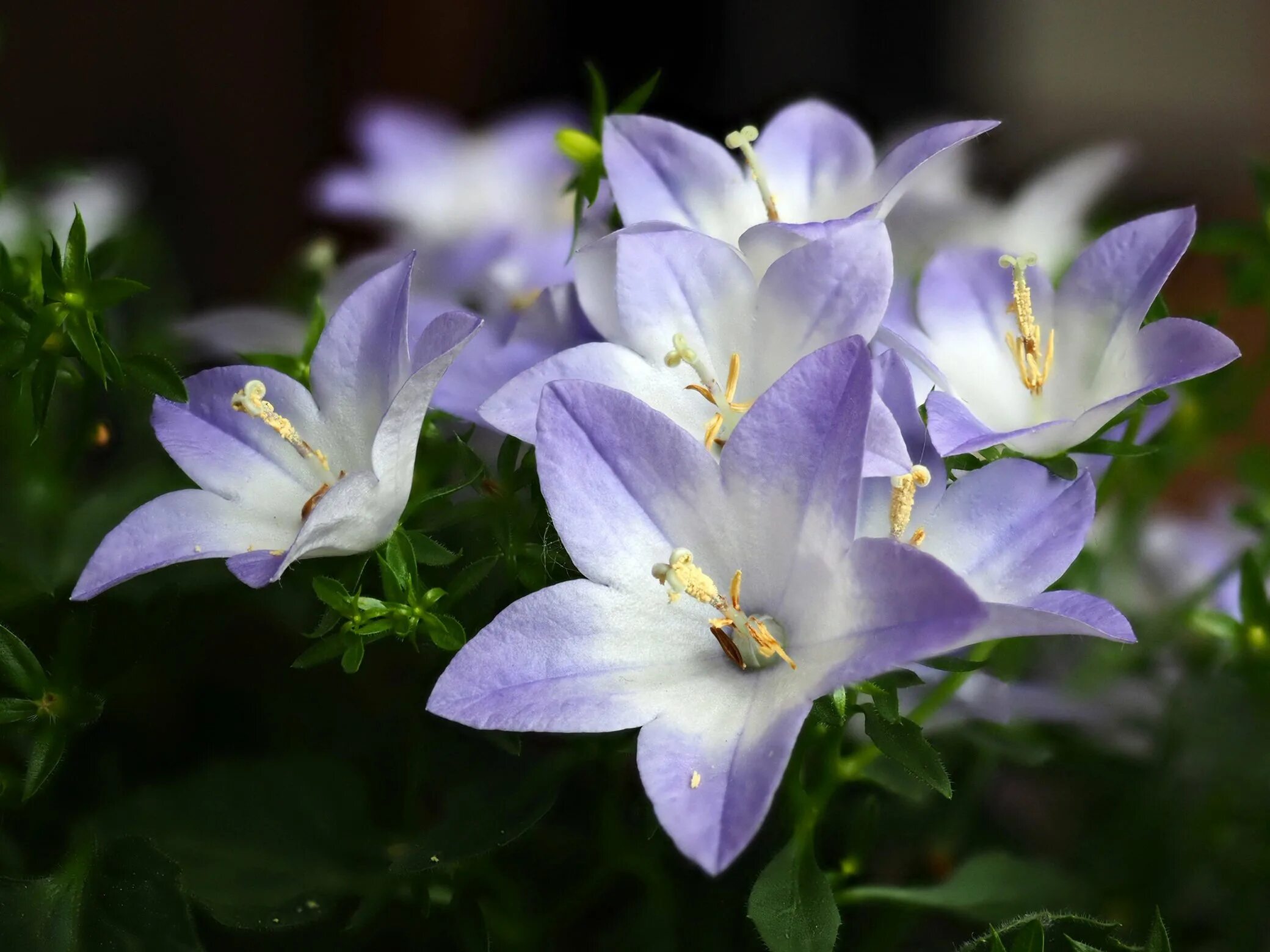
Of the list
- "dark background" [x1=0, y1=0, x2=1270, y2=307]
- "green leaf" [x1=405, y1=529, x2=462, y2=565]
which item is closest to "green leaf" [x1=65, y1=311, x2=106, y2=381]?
"green leaf" [x1=405, y1=529, x2=462, y2=565]

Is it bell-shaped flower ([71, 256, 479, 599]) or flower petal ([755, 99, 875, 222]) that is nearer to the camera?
bell-shaped flower ([71, 256, 479, 599])

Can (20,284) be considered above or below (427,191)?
above

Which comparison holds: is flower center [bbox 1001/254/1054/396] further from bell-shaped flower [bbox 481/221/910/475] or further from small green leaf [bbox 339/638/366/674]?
small green leaf [bbox 339/638/366/674]

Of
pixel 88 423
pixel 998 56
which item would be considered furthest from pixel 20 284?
pixel 998 56

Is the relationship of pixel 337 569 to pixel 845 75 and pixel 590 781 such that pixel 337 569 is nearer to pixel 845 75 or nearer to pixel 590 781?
pixel 590 781

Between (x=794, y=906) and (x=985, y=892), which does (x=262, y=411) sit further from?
(x=985, y=892)

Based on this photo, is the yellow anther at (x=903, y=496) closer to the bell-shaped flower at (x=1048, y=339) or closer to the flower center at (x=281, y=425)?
the bell-shaped flower at (x=1048, y=339)
